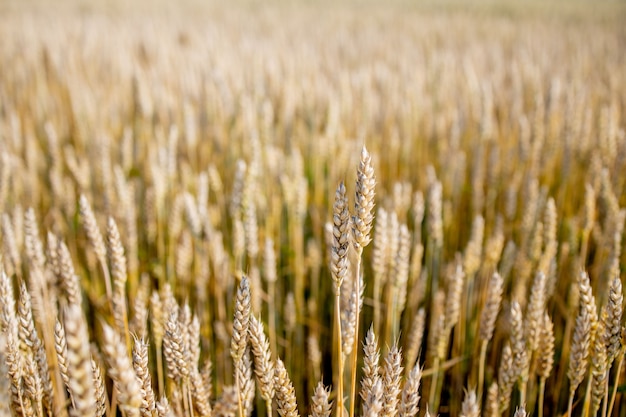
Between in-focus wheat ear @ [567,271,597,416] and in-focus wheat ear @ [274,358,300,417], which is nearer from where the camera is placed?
in-focus wheat ear @ [274,358,300,417]

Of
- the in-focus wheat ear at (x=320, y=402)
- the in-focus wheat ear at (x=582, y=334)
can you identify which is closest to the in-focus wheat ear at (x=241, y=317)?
the in-focus wheat ear at (x=320, y=402)

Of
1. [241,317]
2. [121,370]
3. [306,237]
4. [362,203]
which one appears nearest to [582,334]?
[362,203]

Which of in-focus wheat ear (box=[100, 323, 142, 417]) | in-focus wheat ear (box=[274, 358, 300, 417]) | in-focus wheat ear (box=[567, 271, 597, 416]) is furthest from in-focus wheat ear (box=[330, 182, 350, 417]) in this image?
in-focus wheat ear (box=[567, 271, 597, 416])

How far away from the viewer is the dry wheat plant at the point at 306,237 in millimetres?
950

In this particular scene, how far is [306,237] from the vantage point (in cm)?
275

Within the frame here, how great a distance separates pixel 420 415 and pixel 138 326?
92 cm

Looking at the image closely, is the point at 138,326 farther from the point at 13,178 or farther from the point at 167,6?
the point at 167,6

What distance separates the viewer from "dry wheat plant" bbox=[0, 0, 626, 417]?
0.95 meters

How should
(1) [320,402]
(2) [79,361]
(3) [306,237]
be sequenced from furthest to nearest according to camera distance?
(3) [306,237], (1) [320,402], (2) [79,361]

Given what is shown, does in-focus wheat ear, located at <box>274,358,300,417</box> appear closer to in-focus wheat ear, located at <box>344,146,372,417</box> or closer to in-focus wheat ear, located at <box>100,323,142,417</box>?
in-focus wheat ear, located at <box>344,146,372,417</box>

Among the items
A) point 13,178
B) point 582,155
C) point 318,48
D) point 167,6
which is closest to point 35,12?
point 167,6

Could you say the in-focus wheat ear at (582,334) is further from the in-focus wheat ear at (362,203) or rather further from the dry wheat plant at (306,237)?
the in-focus wheat ear at (362,203)

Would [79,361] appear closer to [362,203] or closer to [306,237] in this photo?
A: [362,203]

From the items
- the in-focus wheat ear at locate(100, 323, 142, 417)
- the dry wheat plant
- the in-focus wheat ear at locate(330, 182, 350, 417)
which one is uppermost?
the in-focus wheat ear at locate(330, 182, 350, 417)
